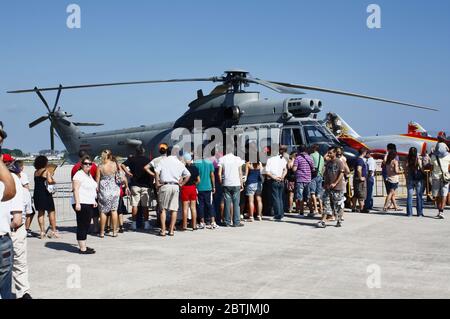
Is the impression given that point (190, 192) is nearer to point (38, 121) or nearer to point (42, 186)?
point (42, 186)

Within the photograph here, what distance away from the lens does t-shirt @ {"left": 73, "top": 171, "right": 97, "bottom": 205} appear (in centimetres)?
767

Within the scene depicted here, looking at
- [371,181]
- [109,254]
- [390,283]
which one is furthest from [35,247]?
[371,181]

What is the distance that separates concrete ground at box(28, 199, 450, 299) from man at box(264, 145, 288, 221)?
0.98 metres

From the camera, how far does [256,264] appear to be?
6930 mm

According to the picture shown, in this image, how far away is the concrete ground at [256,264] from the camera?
18.3 ft

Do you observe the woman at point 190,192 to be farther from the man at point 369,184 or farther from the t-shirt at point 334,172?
the man at point 369,184

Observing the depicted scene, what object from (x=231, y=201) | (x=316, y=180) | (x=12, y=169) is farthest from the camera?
(x=316, y=180)

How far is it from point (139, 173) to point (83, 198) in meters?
2.72

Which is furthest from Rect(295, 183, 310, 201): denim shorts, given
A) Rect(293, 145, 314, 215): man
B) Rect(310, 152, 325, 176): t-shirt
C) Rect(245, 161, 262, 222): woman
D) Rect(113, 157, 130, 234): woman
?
Rect(113, 157, 130, 234): woman

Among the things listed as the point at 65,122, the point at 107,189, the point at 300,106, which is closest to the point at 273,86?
the point at 300,106

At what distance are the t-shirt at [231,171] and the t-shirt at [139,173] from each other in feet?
5.27

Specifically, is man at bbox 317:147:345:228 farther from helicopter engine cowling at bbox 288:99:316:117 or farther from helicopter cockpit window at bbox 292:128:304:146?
helicopter engine cowling at bbox 288:99:316:117

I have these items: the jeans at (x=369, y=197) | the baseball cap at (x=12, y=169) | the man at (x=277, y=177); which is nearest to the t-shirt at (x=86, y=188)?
the baseball cap at (x=12, y=169)
